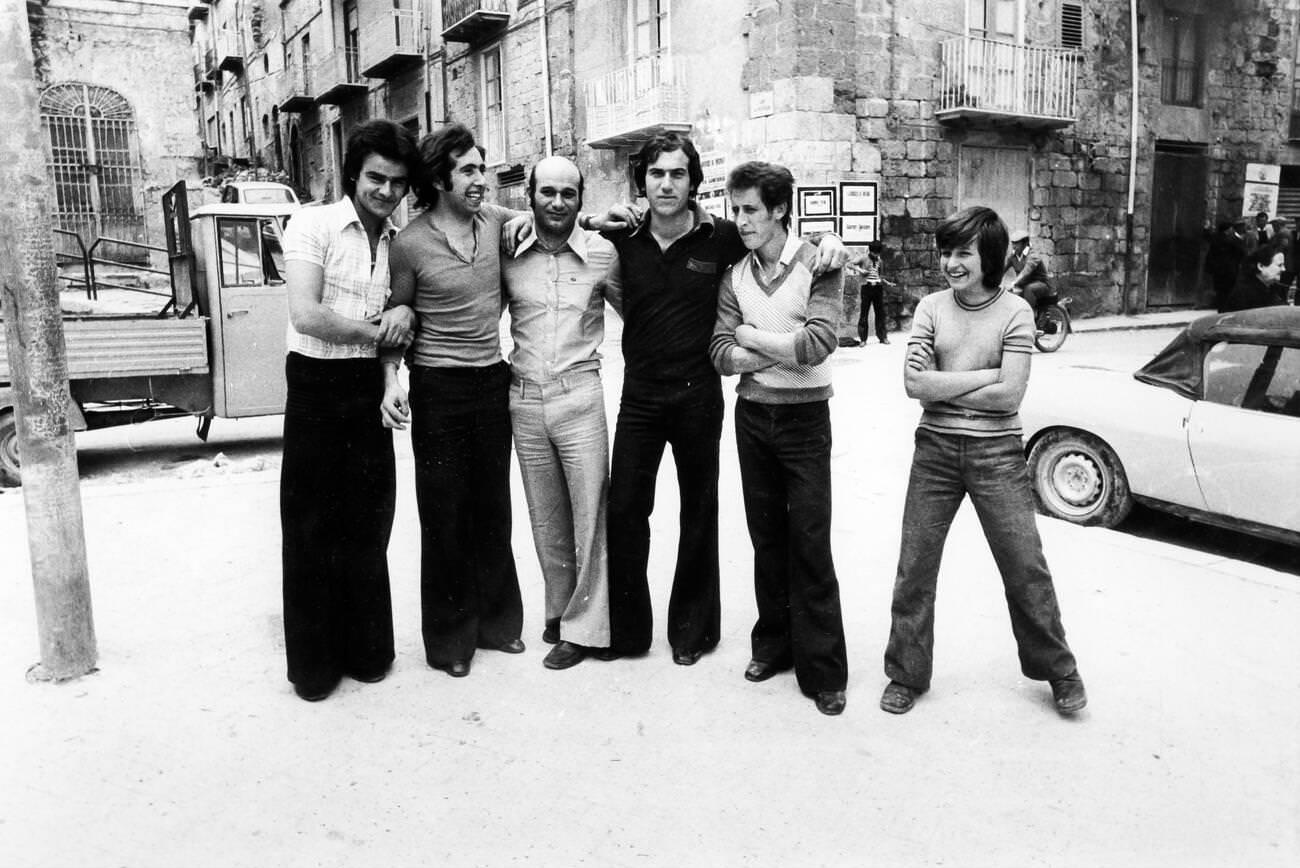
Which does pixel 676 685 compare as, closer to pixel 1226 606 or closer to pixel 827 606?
pixel 827 606

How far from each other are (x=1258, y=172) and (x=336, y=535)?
2105cm

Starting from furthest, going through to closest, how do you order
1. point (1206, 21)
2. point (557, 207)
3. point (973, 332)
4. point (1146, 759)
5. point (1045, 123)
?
1. point (1206, 21)
2. point (1045, 123)
3. point (557, 207)
4. point (973, 332)
5. point (1146, 759)

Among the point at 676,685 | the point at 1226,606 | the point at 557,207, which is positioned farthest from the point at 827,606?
the point at 1226,606

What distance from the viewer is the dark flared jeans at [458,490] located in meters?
3.67

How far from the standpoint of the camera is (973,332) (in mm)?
3320

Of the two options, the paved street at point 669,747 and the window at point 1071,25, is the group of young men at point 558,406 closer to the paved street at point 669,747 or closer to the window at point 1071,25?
the paved street at point 669,747

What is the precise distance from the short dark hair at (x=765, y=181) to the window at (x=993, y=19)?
14402 mm

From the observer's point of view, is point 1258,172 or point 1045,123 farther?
point 1258,172

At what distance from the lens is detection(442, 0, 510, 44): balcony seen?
19938 millimetres

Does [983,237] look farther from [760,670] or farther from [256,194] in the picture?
[256,194]

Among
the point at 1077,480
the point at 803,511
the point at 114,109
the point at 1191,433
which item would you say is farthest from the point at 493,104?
the point at 803,511

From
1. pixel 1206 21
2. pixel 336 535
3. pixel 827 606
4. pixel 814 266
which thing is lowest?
pixel 827 606

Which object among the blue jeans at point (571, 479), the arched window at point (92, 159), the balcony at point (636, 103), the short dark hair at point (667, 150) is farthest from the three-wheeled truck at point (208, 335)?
the arched window at point (92, 159)

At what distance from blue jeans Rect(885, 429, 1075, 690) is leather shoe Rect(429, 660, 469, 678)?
149cm
